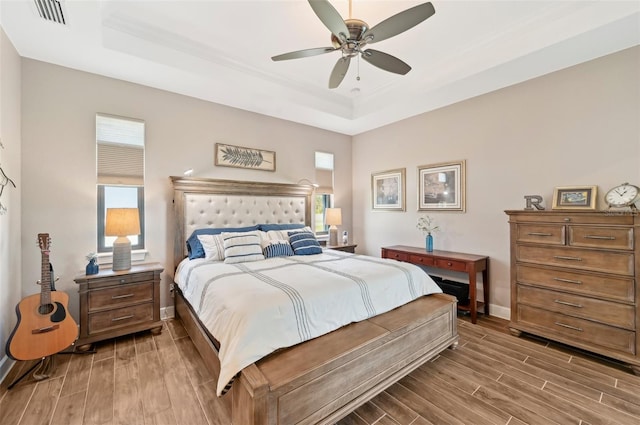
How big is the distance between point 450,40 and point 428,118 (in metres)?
1.42

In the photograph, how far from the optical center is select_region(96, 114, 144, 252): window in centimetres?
308

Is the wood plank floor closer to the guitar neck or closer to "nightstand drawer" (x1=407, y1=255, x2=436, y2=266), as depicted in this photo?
the guitar neck

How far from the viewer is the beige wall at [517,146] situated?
2.63 meters

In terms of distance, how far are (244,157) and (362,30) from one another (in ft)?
8.46

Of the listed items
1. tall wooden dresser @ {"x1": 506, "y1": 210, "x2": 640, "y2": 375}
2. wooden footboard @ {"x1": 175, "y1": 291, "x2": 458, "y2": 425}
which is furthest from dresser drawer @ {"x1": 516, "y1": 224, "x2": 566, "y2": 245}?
wooden footboard @ {"x1": 175, "y1": 291, "x2": 458, "y2": 425}

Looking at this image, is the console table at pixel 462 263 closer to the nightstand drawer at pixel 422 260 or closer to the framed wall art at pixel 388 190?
the nightstand drawer at pixel 422 260

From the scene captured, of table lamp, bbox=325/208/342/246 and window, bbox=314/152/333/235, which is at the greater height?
window, bbox=314/152/333/235

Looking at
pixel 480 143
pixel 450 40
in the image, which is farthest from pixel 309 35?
pixel 480 143

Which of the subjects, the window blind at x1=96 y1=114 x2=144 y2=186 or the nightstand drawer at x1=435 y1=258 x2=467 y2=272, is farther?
the nightstand drawer at x1=435 y1=258 x2=467 y2=272

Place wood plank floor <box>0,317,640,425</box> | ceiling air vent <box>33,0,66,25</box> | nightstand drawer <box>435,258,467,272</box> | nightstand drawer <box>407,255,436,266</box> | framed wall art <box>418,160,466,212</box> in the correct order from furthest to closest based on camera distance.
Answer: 1. framed wall art <box>418,160,466,212</box>
2. nightstand drawer <box>407,255,436,266</box>
3. nightstand drawer <box>435,258,467,272</box>
4. ceiling air vent <box>33,0,66,25</box>
5. wood plank floor <box>0,317,640,425</box>

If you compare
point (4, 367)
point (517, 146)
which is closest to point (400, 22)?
point (517, 146)

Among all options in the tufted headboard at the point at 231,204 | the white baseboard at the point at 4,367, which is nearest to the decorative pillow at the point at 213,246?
the tufted headboard at the point at 231,204

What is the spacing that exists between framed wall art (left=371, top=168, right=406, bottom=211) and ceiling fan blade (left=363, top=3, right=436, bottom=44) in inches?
109

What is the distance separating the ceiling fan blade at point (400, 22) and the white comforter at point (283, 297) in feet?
6.21
